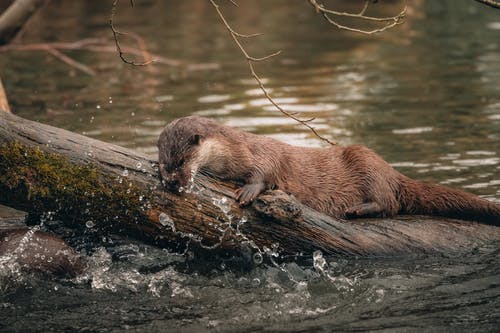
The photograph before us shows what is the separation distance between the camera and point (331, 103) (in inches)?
394

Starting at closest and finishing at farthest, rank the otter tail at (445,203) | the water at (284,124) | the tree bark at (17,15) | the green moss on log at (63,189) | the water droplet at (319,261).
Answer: the water at (284,124) < the green moss on log at (63,189) < the water droplet at (319,261) < the otter tail at (445,203) < the tree bark at (17,15)

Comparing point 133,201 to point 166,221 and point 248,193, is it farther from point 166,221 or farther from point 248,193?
point 248,193

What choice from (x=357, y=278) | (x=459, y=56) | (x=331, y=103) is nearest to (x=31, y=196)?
(x=357, y=278)

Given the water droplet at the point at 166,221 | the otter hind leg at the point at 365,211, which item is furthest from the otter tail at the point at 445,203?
the water droplet at the point at 166,221

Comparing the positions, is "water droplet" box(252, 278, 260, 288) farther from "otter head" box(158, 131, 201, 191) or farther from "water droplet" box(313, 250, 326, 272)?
"otter head" box(158, 131, 201, 191)

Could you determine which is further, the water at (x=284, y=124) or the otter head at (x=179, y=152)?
the otter head at (x=179, y=152)

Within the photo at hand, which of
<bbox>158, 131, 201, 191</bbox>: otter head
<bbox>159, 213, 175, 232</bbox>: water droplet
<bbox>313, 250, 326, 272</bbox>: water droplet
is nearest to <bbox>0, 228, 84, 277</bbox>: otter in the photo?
<bbox>159, 213, 175, 232</bbox>: water droplet

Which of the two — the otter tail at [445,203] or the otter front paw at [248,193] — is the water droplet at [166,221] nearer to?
the otter front paw at [248,193]

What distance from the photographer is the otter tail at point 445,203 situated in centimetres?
494

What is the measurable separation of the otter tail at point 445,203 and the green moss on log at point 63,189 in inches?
63.4

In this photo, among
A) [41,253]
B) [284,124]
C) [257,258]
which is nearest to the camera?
[41,253]

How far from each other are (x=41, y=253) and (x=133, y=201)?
0.59m

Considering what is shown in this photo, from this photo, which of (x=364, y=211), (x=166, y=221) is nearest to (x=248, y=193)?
(x=166, y=221)

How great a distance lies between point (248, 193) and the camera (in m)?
4.60
